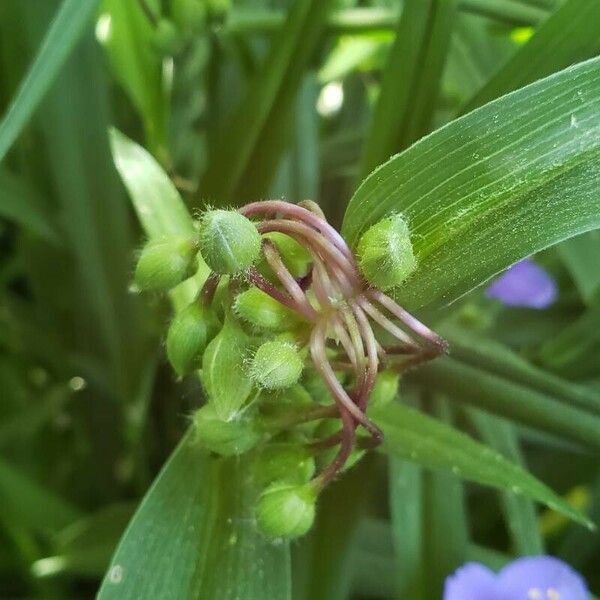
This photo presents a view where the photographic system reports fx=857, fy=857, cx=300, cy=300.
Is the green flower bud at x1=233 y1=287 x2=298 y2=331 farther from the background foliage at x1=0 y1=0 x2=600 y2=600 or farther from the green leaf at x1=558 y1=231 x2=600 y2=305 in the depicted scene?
the green leaf at x1=558 y1=231 x2=600 y2=305

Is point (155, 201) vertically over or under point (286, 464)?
over

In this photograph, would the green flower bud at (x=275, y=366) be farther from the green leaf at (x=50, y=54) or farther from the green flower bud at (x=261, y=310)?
the green leaf at (x=50, y=54)

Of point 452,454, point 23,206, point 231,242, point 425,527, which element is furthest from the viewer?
point 23,206

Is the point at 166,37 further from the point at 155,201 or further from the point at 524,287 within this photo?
the point at 524,287

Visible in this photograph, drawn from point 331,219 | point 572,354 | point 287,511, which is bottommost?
point 287,511

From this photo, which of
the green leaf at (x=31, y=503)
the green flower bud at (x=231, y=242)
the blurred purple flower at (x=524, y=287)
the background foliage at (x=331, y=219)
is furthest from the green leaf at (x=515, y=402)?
the green leaf at (x=31, y=503)

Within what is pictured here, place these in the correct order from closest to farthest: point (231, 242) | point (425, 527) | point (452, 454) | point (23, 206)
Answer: point (231, 242) < point (452, 454) < point (425, 527) < point (23, 206)

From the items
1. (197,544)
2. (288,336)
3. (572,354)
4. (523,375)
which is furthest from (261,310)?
(572,354)

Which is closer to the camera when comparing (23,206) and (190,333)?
(190,333)
